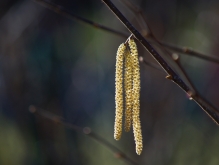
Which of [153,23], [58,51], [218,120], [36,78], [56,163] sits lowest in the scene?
[56,163]

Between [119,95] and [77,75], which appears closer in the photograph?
Answer: [119,95]

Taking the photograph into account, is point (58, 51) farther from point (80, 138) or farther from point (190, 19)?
point (190, 19)

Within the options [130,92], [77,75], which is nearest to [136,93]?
[130,92]

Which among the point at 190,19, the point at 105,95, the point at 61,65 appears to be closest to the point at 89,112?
the point at 105,95

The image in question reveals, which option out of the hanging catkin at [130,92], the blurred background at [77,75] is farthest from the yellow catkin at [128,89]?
the blurred background at [77,75]

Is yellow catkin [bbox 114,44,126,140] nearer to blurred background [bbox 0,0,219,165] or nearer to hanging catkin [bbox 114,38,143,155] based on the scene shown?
hanging catkin [bbox 114,38,143,155]

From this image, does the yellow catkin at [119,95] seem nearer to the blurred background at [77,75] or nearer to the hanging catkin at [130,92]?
the hanging catkin at [130,92]

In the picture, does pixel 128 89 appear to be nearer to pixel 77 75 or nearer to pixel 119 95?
pixel 119 95

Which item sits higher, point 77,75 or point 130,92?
point 130,92
